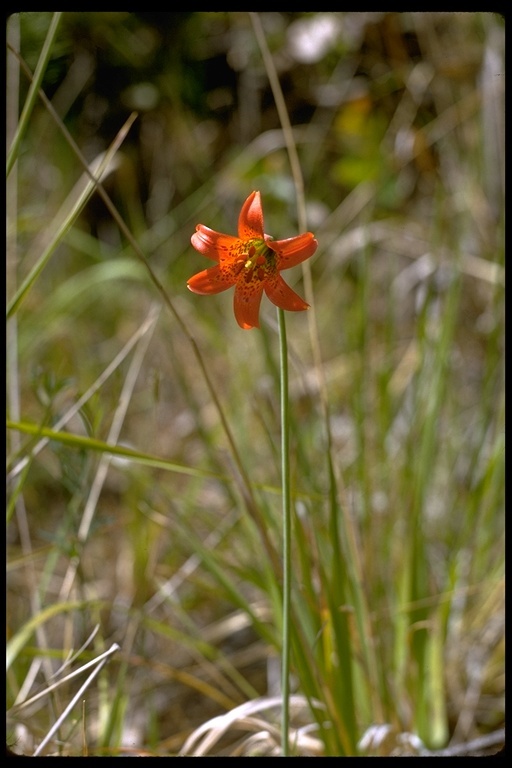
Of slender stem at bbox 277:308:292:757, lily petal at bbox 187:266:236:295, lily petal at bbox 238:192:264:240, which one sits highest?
lily petal at bbox 238:192:264:240

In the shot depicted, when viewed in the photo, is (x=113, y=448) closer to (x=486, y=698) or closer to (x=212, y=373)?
(x=486, y=698)

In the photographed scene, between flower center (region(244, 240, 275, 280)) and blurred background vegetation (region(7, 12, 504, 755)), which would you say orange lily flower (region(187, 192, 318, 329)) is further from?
blurred background vegetation (region(7, 12, 504, 755))

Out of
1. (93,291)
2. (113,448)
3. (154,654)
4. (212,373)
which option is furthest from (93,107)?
(113,448)

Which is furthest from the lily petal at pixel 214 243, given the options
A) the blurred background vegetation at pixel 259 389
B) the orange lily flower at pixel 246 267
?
the blurred background vegetation at pixel 259 389

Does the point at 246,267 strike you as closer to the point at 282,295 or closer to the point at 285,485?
the point at 282,295

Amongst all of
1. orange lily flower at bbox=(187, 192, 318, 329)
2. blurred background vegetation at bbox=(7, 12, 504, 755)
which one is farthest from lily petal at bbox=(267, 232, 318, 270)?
blurred background vegetation at bbox=(7, 12, 504, 755)

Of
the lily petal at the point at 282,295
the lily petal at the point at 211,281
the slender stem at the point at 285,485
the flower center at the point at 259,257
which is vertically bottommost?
the slender stem at the point at 285,485

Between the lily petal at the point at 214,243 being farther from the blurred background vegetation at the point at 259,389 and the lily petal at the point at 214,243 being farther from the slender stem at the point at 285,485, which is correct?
the blurred background vegetation at the point at 259,389
